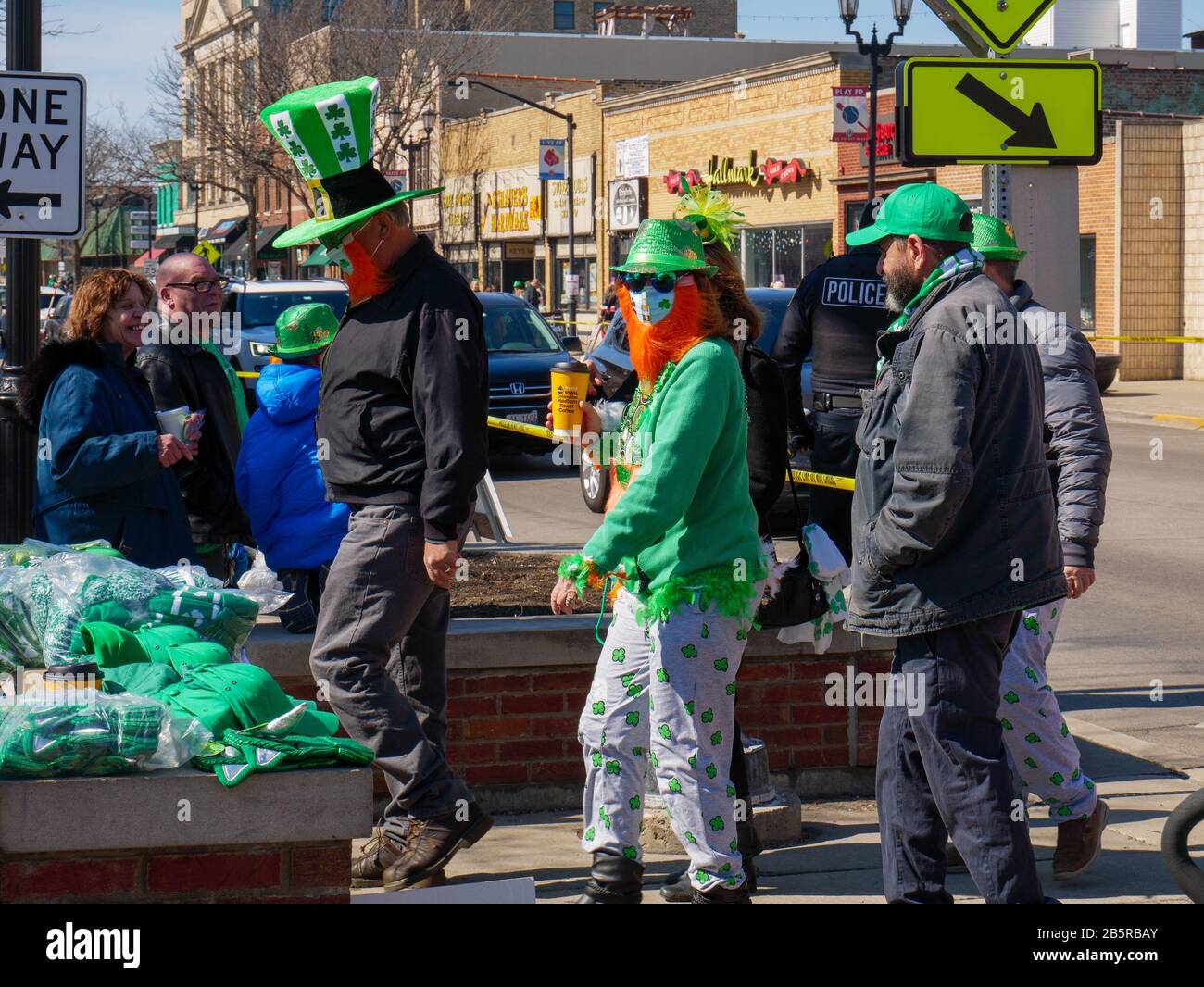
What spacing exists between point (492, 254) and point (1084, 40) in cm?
2126

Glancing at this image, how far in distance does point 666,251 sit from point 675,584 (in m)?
0.92

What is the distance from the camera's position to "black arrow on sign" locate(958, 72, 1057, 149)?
5848 mm

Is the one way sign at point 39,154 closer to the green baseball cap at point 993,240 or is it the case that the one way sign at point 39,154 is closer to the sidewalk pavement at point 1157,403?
the green baseball cap at point 993,240

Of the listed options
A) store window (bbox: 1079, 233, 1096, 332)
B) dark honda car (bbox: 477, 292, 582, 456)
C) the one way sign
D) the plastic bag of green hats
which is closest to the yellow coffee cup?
the one way sign

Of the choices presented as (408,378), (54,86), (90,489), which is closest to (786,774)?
(408,378)

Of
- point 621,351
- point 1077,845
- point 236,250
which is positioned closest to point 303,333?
point 1077,845

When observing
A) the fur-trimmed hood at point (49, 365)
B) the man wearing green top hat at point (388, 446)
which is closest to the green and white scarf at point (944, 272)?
the man wearing green top hat at point (388, 446)

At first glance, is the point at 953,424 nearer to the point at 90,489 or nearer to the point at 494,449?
the point at 90,489

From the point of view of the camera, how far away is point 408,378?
4.84 metres

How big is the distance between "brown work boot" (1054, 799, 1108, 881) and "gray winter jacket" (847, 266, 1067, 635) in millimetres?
1192

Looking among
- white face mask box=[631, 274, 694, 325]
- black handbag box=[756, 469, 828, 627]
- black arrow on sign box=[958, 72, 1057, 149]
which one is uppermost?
black arrow on sign box=[958, 72, 1057, 149]

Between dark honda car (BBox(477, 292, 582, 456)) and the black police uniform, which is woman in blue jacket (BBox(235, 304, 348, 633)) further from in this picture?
dark honda car (BBox(477, 292, 582, 456))

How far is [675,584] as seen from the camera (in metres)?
4.53

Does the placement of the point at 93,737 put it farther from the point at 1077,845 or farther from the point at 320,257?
the point at 320,257
